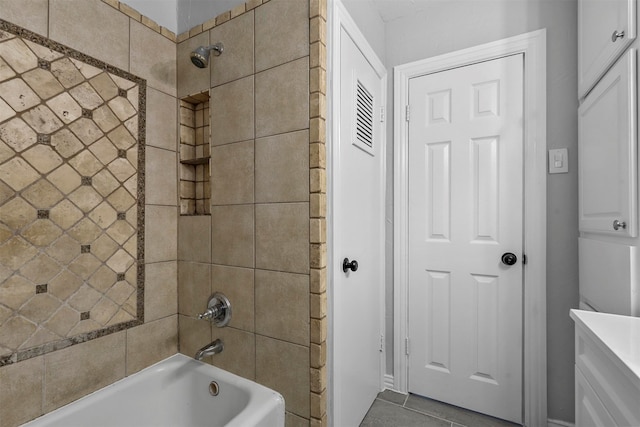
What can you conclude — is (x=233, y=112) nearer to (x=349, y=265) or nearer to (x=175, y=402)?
(x=349, y=265)

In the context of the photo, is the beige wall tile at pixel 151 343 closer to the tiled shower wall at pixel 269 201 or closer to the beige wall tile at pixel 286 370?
the tiled shower wall at pixel 269 201

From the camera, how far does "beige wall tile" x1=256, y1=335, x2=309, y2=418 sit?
1.19 m

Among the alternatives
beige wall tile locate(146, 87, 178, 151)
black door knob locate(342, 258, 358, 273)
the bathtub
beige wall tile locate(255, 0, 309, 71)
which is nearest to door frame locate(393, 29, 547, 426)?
black door knob locate(342, 258, 358, 273)

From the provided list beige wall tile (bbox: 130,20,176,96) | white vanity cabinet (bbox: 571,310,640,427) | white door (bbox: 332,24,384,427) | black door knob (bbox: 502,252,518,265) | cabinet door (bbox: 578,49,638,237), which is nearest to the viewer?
white vanity cabinet (bbox: 571,310,640,427)

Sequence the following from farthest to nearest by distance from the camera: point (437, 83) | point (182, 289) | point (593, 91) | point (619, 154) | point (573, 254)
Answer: point (437, 83)
point (182, 289)
point (573, 254)
point (593, 91)
point (619, 154)

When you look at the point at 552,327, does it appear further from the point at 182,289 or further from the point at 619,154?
the point at 182,289

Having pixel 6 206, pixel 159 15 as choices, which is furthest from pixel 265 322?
pixel 159 15

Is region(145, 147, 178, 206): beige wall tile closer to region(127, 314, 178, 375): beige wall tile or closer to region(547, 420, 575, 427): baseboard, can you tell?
region(127, 314, 178, 375): beige wall tile

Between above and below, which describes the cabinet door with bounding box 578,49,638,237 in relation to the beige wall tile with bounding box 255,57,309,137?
below

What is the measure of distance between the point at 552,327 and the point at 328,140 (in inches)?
56.4

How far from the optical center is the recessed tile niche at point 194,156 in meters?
1.58

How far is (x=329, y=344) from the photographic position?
1.21m

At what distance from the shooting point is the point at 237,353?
4.44ft

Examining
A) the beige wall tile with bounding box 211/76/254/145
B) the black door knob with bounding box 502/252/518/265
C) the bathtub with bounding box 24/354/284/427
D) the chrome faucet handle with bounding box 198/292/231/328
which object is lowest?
the bathtub with bounding box 24/354/284/427
